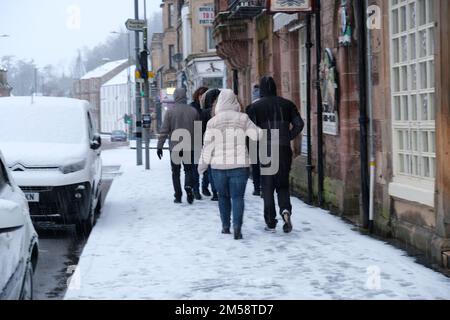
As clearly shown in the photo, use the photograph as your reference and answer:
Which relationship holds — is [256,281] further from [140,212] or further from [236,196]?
[140,212]

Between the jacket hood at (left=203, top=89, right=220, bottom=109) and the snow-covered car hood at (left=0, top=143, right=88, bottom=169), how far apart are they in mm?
3451

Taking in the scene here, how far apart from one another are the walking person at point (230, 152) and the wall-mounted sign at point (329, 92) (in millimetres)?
2742

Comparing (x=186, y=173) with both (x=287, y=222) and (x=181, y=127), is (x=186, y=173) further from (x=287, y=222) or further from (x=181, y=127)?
(x=287, y=222)

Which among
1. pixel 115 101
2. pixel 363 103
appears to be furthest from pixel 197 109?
pixel 115 101

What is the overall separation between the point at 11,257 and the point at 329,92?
8828 mm

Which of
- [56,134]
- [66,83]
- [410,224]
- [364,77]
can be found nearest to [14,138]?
[56,134]

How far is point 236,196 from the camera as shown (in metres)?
11.2

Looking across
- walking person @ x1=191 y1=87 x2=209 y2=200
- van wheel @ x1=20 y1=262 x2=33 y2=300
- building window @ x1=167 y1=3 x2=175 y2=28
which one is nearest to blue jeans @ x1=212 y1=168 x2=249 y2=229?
van wheel @ x1=20 y1=262 x2=33 y2=300

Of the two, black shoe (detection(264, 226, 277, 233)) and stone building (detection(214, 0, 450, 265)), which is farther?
black shoe (detection(264, 226, 277, 233))

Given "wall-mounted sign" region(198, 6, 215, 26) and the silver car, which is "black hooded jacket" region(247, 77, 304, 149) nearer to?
the silver car

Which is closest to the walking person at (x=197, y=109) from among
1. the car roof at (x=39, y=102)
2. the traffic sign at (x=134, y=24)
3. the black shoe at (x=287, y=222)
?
the car roof at (x=39, y=102)

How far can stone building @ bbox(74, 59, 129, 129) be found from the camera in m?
143
